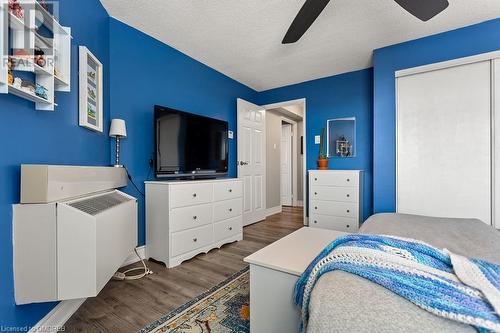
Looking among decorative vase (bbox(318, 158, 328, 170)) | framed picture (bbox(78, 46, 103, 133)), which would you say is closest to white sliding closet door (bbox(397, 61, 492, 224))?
decorative vase (bbox(318, 158, 328, 170))

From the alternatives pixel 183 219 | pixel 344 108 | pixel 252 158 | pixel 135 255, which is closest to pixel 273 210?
pixel 252 158

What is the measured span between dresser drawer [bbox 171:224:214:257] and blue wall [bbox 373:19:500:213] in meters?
2.15

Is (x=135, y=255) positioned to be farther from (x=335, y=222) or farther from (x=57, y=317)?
(x=335, y=222)

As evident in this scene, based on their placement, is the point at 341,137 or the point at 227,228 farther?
the point at 341,137

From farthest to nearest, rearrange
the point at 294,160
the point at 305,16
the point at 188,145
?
the point at 294,160
the point at 188,145
the point at 305,16

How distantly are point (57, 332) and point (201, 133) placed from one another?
84.0 inches

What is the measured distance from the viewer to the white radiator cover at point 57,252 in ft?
3.58

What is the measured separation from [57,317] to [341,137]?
12.5 ft

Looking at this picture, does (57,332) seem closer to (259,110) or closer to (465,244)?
(465,244)

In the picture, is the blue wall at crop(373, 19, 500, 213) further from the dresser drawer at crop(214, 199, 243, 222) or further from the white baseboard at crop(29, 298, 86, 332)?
the white baseboard at crop(29, 298, 86, 332)

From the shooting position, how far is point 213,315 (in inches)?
57.8

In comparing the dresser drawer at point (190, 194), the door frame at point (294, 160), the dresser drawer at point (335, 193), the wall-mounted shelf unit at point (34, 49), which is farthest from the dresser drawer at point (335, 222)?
the wall-mounted shelf unit at point (34, 49)

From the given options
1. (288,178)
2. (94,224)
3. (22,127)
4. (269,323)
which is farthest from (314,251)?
(288,178)

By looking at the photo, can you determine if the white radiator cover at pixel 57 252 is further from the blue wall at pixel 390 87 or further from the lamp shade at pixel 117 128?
the blue wall at pixel 390 87
